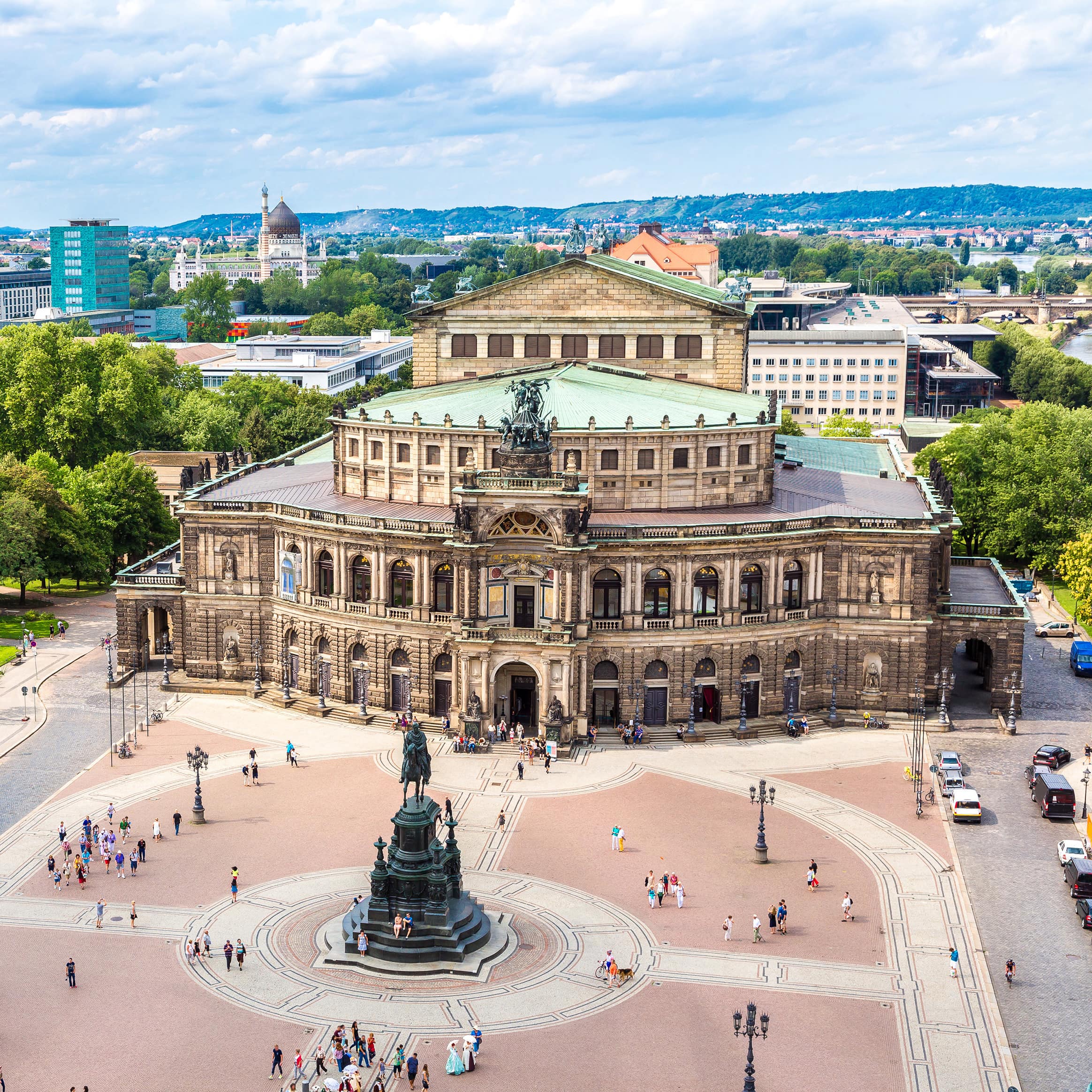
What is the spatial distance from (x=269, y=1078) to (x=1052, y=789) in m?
46.9

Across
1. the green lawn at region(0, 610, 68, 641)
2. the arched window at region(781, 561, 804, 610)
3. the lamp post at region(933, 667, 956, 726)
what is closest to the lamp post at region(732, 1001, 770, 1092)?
the arched window at region(781, 561, 804, 610)

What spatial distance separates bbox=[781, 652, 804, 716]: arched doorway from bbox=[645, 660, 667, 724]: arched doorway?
8.04 m

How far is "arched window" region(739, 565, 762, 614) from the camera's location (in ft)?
331

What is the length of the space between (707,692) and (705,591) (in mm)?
6582

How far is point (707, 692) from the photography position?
10138 cm

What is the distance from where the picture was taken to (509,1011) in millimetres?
62500

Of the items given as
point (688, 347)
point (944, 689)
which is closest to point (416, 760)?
point (944, 689)

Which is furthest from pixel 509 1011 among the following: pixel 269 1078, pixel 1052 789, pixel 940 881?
pixel 1052 789

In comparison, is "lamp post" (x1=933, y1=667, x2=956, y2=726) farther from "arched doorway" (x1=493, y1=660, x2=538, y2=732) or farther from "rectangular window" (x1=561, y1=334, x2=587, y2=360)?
"rectangular window" (x1=561, y1=334, x2=587, y2=360)

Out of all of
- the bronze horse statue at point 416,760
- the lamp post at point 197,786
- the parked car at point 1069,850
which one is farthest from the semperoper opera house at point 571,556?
the bronze horse statue at point 416,760

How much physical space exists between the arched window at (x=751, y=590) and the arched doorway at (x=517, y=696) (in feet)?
47.0

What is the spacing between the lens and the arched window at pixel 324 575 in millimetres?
105500

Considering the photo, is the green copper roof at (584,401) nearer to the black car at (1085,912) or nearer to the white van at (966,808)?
the white van at (966,808)

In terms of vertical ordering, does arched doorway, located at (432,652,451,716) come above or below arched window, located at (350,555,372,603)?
below
